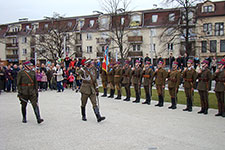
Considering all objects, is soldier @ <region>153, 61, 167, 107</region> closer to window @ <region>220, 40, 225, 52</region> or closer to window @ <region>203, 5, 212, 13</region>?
window @ <region>220, 40, 225, 52</region>

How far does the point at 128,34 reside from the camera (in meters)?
50.4

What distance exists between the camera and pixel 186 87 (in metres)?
10.8

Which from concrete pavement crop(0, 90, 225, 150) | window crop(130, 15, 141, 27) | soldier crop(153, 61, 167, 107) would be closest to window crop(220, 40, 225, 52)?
window crop(130, 15, 141, 27)

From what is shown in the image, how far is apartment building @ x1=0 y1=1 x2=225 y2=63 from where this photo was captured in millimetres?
42062

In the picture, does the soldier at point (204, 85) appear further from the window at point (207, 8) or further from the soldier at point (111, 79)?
the window at point (207, 8)

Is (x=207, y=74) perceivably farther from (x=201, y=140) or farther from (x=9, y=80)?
(x=9, y=80)

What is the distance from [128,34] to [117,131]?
4419 cm

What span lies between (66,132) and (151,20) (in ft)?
144

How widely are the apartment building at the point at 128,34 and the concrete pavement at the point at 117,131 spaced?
22.4 m

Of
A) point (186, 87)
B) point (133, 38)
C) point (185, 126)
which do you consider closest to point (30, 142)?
point (185, 126)

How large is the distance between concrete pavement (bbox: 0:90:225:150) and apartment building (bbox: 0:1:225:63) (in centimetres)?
2236

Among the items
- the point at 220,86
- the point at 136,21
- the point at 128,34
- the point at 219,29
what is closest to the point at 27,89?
the point at 220,86

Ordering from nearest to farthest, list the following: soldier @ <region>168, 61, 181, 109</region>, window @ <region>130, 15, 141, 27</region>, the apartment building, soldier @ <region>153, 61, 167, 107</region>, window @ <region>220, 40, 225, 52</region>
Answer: soldier @ <region>168, 61, 181, 109</region>, soldier @ <region>153, 61, 167, 107</region>, the apartment building, window @ <region>220, 40, 225, 52</region>, window @ <region>130, 15, 141, 27</region>

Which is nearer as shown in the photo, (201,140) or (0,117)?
(201,140)
